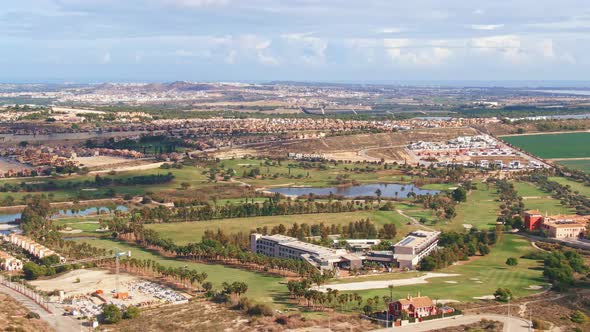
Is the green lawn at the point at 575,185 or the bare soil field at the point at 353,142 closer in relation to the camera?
the green lawn at the point at 575,185

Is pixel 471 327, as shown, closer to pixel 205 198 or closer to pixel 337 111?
pixel 205 198

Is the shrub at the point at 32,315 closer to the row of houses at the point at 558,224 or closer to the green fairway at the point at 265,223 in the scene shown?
the green fairway at the point at 265,223

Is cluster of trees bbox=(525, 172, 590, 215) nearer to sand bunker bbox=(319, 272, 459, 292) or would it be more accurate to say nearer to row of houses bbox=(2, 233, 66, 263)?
sand bunker bbox=(319, 272, 459, 292)

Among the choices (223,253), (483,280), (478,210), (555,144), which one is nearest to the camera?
(483,280)

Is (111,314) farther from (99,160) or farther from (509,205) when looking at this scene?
(99,160)

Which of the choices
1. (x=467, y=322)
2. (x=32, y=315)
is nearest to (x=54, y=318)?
(x=32, y=315)

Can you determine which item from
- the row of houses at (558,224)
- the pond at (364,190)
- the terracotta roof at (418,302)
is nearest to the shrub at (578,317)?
the terracotta roof at (418,302)

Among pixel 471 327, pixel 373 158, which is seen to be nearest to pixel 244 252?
pixel 471 327
